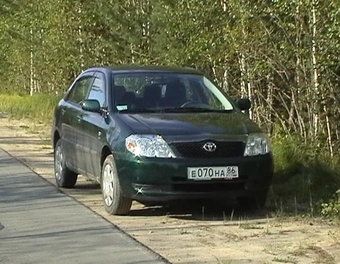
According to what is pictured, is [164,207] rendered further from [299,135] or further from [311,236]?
[299,135]

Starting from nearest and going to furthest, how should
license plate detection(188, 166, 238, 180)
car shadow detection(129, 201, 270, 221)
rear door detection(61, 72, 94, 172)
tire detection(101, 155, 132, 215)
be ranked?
license plate detection(188, 166, 238, 180) < tire detection(101, 155, 132, 215) < car shadow detection(129, 201, 270, 221) < rear door detection(61, 72, 94, 172)

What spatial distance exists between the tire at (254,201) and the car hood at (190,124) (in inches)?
25.9

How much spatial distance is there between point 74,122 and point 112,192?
192 cm

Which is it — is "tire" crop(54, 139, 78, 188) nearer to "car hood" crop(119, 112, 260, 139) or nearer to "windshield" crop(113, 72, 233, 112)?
"windshield" crop(113, 72, 233, 112)

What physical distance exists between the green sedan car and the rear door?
0.10 m

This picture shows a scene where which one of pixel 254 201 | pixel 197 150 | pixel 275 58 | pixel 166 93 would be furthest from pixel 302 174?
pixel 275 58

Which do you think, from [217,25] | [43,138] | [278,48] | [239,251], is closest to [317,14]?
[278,48]

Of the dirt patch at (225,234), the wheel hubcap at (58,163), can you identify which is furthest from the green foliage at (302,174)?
the wheel hubcap at (58,163)

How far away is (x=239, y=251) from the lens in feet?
26.4

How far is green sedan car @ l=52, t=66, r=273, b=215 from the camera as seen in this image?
950 centimetres

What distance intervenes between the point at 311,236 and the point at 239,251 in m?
0.95

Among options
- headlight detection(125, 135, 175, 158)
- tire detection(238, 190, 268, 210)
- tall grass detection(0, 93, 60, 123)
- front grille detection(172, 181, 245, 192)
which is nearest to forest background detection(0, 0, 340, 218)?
tire detection(238, 190, 268, 210)

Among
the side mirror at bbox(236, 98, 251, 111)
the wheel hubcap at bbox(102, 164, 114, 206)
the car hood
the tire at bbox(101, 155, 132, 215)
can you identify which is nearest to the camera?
the car hood

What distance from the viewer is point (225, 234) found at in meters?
8.86
